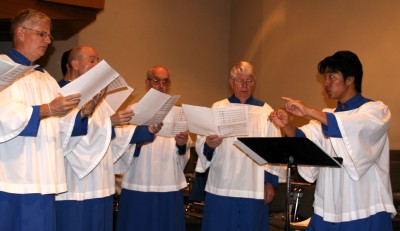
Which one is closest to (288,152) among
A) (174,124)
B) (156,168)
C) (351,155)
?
(351,155)

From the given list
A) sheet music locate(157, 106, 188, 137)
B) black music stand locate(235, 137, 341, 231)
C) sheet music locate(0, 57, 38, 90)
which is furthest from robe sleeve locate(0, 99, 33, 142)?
sheet music locate(157, 106, 188, 137)

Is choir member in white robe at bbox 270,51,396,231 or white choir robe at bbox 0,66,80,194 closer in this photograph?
Answer: white choir robe at bbox 0,66,80,194

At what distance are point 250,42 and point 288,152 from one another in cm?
600

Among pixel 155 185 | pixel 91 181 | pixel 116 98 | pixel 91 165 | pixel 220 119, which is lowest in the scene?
pixel 155 185

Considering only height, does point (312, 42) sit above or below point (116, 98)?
above

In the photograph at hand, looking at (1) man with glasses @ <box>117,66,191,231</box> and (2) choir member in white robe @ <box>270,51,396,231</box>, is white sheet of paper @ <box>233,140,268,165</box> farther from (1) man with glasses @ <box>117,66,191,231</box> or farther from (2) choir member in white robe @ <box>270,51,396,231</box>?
(1) man with glasses @ <box>117,66,191,231</box>

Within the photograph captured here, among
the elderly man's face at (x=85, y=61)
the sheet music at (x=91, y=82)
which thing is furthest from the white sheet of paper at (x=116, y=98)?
the sheet music at (x=91, y=82)

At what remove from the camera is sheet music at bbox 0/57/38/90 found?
3322 mm

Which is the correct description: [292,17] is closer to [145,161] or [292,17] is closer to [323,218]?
[145,161]

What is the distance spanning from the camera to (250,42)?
9789 millimetres

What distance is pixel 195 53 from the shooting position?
1000cm

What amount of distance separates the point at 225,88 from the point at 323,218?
6.41 metres

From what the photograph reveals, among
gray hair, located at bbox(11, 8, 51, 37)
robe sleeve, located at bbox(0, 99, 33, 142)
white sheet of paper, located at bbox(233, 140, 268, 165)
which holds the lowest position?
white sheet of paper, located at bbox(233, 140, 268, 165)

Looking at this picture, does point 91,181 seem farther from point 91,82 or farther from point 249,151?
point 249,151
